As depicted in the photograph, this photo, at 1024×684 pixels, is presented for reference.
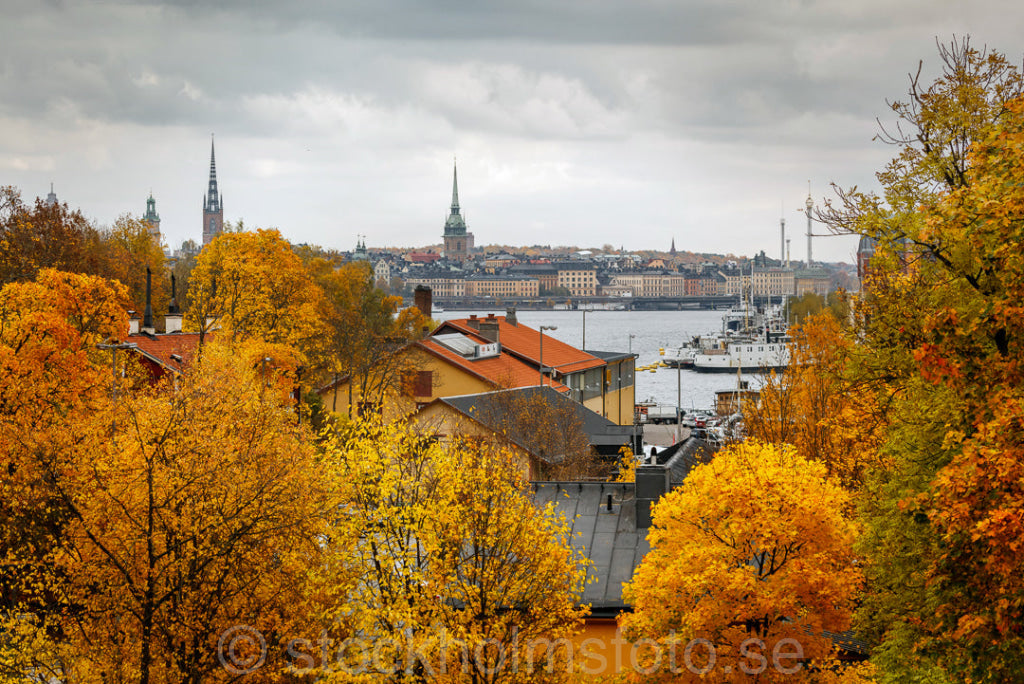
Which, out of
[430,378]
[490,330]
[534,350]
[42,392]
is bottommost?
[430,378]

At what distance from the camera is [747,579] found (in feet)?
52.1

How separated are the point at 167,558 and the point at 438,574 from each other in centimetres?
439

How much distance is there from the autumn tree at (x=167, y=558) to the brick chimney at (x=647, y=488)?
6.87 m

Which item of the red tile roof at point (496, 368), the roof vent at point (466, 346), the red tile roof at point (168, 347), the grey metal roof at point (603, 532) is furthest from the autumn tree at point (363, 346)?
the grey metal roof at point (603, 532)

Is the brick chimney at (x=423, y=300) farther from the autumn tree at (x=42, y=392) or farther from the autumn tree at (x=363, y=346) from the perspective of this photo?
the autumn tree at (x=42, y=392)

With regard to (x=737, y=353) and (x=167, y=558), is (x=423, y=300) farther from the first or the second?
(x=737, y=353)

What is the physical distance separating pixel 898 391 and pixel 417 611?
821 cm

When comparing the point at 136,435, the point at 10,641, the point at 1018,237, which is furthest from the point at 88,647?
the point at 1018,237

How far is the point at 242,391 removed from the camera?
27.4 m

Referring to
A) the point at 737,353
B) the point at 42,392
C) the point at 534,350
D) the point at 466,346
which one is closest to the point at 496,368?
the point at 466,346

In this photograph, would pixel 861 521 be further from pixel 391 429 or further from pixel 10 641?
pixel 10 641

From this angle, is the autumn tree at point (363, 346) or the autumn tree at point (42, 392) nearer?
the autumn tree at point (42, 392)

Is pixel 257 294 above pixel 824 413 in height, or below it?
above

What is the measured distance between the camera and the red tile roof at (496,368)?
47.3m
